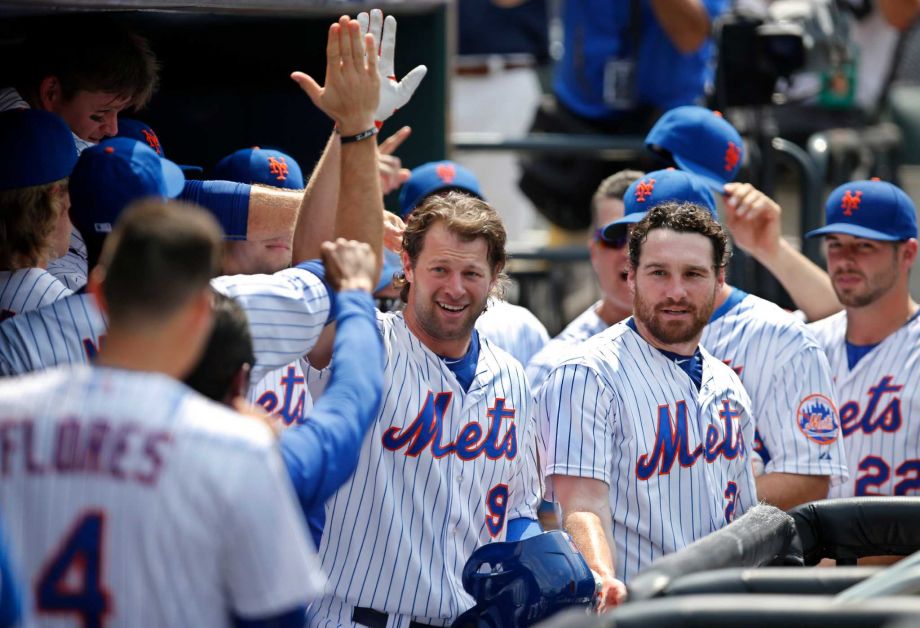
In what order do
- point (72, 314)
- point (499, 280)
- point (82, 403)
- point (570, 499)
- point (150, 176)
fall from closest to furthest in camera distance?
1. point (82, 403)
2. point (72, 314)
3. point (150, 176)
4. point (570, 499)
5. point (499, 280)

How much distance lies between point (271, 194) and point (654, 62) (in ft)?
11.6

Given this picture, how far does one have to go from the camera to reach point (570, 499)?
334cm

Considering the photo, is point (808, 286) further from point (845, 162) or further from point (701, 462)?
point (845, 162)

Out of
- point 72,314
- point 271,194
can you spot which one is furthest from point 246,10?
point 72,314

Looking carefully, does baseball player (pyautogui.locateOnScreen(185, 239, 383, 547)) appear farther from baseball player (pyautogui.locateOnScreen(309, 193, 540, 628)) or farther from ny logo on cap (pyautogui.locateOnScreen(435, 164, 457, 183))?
ny logo on cap (pyautogui.locateOnScreen(435, 164, 457, 183))

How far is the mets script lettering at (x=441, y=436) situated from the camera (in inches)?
130

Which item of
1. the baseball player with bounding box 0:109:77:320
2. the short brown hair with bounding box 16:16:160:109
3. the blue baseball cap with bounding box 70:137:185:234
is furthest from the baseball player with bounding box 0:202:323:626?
the short brown hair with bounding box 16:16:160:109

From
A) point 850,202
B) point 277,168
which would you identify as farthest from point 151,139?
point 850,202

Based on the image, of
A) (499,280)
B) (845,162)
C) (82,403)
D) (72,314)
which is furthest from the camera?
(845,162)

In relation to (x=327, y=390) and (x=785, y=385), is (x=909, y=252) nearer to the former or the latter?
(x=785, y=385)

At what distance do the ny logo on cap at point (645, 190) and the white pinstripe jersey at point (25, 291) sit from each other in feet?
6.56

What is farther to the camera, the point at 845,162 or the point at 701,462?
the point at 845,162

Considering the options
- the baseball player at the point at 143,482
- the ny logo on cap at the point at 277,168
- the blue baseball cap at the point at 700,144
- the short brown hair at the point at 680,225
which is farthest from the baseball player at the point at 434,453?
the blue baseball cap at the point at 700,144

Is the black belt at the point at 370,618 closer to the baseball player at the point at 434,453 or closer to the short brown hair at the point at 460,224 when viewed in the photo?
the baseball player at the point at 434,453
